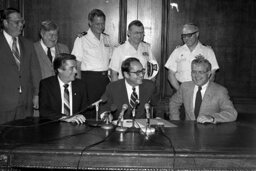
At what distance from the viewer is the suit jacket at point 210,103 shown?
339 cm

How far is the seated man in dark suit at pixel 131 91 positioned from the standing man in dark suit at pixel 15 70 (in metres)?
0.88

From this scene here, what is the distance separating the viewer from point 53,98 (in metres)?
3.57

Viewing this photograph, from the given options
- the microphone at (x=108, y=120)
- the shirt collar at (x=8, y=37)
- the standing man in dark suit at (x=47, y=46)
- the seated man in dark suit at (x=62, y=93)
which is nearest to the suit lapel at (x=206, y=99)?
the microphone at (x=108, y=120)

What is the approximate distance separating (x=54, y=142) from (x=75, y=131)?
1.23 ft

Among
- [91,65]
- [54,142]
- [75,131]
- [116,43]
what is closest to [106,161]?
[54,142]

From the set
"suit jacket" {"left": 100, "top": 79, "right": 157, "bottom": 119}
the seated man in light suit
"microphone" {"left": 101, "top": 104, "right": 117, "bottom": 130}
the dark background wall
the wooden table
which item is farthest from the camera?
the dark background wall

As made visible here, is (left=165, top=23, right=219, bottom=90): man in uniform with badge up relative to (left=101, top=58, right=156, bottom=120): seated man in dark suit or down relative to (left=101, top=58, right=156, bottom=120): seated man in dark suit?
up

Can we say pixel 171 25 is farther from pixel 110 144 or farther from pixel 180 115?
pixel 110 144

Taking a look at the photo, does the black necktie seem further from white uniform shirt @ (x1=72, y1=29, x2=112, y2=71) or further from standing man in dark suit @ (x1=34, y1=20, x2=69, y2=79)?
standing man in dark suit @ (x1=34, y1=20, x2=69, y2=79)

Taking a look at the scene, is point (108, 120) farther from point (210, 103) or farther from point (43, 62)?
point (43, 62)

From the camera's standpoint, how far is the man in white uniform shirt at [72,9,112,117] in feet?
15.3

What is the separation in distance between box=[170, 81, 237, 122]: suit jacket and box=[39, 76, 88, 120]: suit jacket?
0.93m

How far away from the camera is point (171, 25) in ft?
17.6

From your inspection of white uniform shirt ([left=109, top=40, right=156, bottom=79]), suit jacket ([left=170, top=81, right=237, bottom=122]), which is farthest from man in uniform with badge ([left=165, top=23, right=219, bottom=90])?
suit jacket ([left=170, top=81, right=237, bottom=122])
